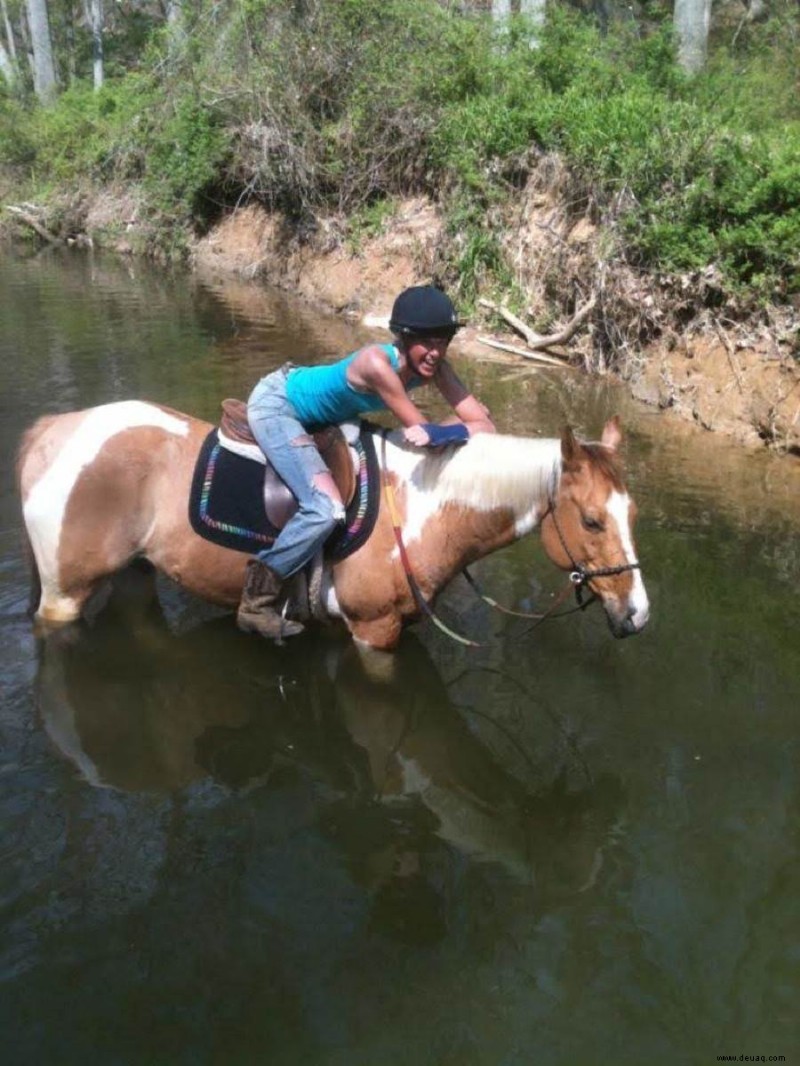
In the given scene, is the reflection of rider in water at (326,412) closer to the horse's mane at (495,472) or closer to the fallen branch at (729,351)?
the horse's mane at (495,472)

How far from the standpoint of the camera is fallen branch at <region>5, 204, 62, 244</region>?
24938mm

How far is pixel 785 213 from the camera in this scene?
8781mm

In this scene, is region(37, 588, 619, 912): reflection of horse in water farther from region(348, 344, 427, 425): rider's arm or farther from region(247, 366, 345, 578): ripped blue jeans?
region(348, 344, 427, 425): rider's arm

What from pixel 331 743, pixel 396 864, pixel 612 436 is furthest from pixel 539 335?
pixel 396 864

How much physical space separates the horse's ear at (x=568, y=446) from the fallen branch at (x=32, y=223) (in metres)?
24.4

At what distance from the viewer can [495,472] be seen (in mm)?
4297

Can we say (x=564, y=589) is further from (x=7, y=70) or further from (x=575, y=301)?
(x=7, y=70)

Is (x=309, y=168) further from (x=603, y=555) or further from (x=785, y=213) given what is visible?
(x=603, y=555)

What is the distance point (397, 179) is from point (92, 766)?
46.6 feet

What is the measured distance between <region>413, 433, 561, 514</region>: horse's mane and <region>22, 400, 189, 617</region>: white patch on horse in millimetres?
1456

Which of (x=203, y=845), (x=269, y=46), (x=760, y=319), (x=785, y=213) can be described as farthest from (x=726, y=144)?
(x=269, y=46)

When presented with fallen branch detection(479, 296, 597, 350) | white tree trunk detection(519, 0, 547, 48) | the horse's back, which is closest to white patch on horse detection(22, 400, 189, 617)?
the horse's back

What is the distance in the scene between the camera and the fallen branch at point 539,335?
11.1 meters

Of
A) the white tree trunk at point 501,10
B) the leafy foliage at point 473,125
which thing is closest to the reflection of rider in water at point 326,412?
the leafy foliage at point 473,125
